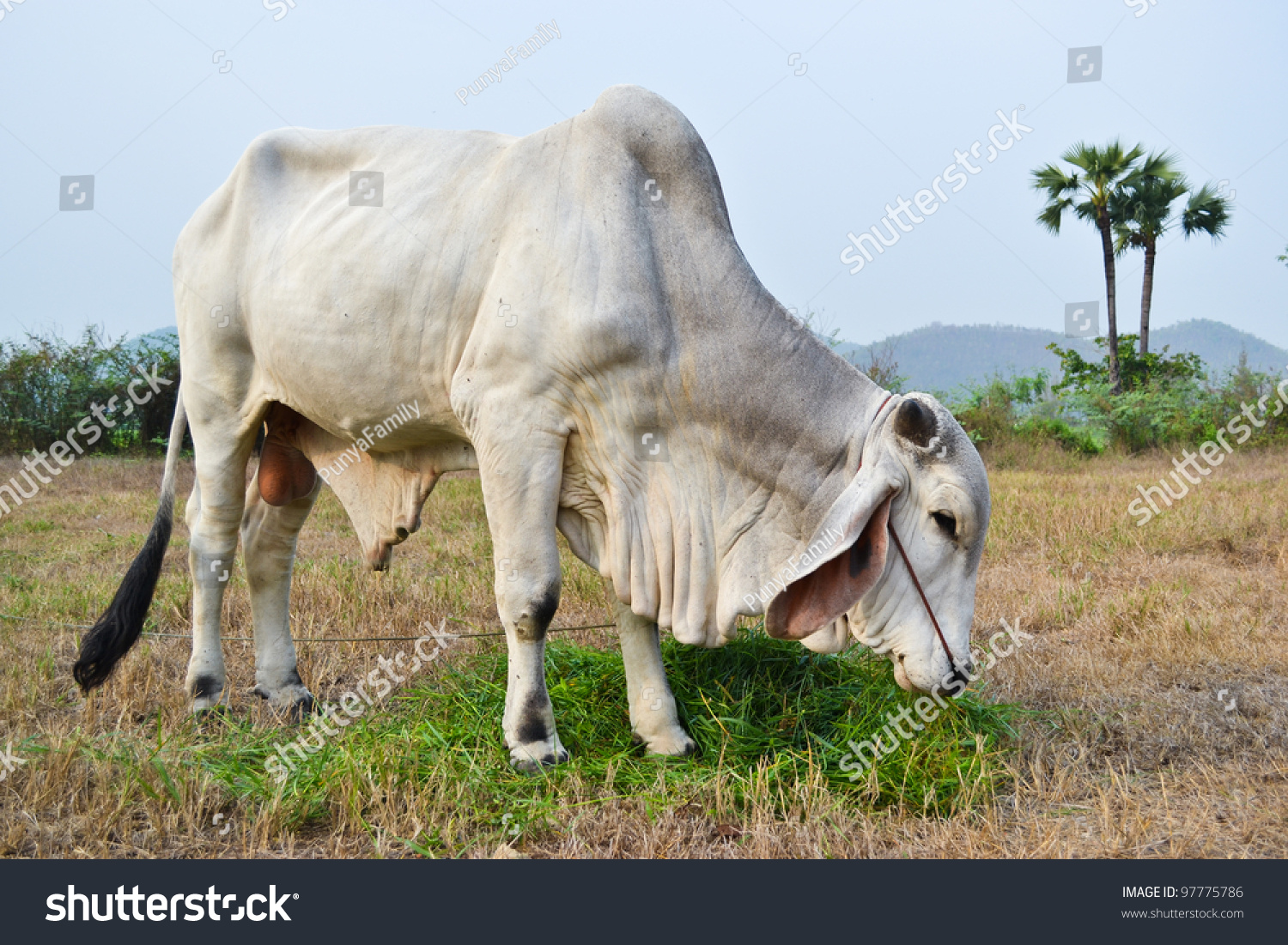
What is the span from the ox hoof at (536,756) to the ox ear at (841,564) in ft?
2.57

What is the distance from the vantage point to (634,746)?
3428 millimetres

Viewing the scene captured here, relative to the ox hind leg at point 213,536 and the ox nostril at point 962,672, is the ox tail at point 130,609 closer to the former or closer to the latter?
the ox hind leg at point 213,536

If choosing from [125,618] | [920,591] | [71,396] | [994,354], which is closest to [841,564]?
[920,591]

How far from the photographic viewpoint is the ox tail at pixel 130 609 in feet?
12.7

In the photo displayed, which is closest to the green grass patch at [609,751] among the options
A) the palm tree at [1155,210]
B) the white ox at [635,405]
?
the white ox at [635,405]

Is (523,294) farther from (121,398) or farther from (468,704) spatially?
(121,398)

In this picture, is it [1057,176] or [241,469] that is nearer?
[241,469]

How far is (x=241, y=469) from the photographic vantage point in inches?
165

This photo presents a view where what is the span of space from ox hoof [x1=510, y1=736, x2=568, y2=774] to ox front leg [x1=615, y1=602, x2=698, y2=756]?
1.09ft

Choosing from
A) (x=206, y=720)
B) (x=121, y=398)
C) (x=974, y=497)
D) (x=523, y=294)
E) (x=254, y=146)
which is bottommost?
(x=206, y=720)

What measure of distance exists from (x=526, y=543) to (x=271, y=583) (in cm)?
170

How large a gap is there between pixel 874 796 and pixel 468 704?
1.47 m

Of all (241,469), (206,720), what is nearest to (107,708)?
(206,720)
